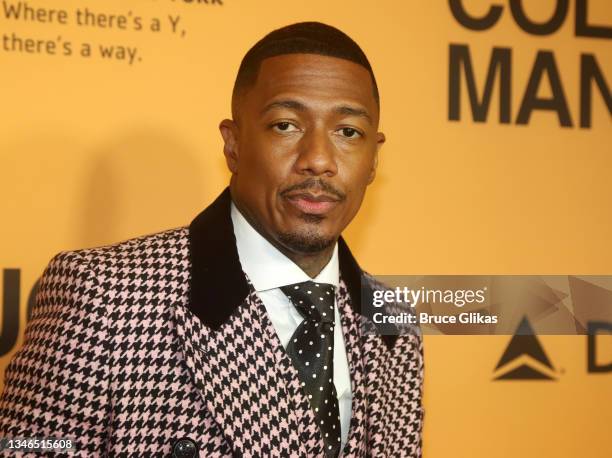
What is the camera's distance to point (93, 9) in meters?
1.62

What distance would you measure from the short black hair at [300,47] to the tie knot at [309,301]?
1.01 feet

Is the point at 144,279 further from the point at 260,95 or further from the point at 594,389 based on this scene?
the point at 594,389

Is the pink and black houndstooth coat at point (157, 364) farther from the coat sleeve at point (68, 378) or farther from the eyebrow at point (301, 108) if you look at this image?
the eyebrow at point (301, 108)

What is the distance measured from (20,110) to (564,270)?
4.10 ft

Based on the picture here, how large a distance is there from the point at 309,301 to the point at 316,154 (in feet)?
0.73

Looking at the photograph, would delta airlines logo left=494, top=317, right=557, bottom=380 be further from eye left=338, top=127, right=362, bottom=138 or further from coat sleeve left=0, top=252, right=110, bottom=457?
coat sleeve left=0, top=252, right=110, bottom=457

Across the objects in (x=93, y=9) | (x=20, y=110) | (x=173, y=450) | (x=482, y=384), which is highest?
(x=93, y=9)

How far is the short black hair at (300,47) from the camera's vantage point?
1172mm

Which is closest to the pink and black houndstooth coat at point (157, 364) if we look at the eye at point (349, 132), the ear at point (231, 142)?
the ear at point (231, 142)

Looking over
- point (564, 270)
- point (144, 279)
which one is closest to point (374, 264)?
point (564, 270)

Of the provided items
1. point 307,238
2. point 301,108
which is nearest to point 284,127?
point 301,108

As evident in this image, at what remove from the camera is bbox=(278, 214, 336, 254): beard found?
1.14 metres
